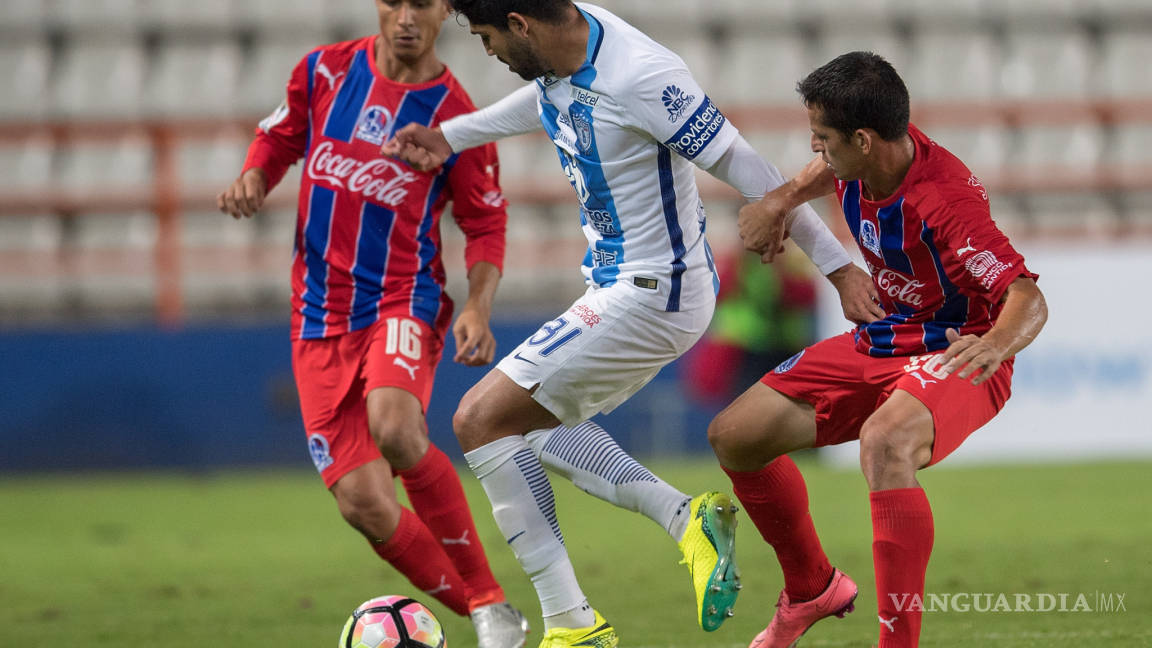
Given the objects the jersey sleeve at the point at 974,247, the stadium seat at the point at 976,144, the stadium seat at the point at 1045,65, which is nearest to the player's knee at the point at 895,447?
the jersey sleeve at the point at 974,247

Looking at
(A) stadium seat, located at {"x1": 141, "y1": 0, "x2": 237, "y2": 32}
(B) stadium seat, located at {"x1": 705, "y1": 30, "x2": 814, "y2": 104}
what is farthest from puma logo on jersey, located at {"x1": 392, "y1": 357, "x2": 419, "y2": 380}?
(A) stadium seat, located at {"x1": 141, "y1": 0, "x2": 237, "y2": 32}

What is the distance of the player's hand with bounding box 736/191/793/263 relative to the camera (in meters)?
4.25

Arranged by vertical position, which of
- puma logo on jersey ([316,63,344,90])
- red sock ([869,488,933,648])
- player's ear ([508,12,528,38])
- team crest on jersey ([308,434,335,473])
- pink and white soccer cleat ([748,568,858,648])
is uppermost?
player's ear ([508,12,528,38])

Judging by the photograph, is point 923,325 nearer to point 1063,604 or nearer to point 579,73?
point 579,73

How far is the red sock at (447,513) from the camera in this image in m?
5.09

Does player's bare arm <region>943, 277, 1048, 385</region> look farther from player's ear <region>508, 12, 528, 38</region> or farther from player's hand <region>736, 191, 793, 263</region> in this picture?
player's ear <region>508, 12, 528, 38</region>

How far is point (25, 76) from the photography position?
14.3 m

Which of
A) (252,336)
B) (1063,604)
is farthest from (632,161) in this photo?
(252,336)

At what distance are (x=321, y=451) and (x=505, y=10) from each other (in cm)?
185

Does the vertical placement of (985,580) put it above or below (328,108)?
below

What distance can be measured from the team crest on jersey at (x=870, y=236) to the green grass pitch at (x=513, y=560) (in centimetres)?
138

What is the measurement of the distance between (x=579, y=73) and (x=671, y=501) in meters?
1.36

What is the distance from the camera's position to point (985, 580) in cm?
609
